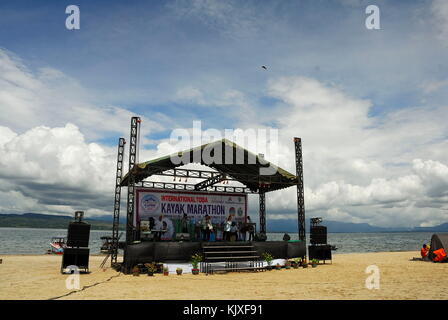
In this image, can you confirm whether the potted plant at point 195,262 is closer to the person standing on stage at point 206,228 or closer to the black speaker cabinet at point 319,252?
the person standing on stage at point 206,228

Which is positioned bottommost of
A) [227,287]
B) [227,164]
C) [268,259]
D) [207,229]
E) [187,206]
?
[227,287]

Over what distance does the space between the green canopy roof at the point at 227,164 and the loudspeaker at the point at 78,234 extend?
3466mm

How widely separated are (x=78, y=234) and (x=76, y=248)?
70cm

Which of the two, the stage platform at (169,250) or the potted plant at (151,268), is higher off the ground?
the stage platform at (169,250)

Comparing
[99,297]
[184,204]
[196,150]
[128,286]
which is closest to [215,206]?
[184,204]

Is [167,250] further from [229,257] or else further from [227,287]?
[227,287]

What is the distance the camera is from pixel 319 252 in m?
21.6

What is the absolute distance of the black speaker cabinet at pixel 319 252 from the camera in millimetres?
21500

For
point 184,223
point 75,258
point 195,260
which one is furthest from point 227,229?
point 75,258

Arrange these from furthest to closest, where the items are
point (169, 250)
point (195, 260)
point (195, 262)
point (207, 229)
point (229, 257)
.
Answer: point (207, 229) → point (229, 257) → point (169, 250) → point (195, 260) → point (195, 262)

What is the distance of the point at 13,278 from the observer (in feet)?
48.7

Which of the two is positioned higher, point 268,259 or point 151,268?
point 268,259

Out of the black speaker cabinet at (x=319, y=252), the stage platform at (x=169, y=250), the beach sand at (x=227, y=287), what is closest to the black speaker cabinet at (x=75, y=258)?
the beach sand at (x=227, y=287)
